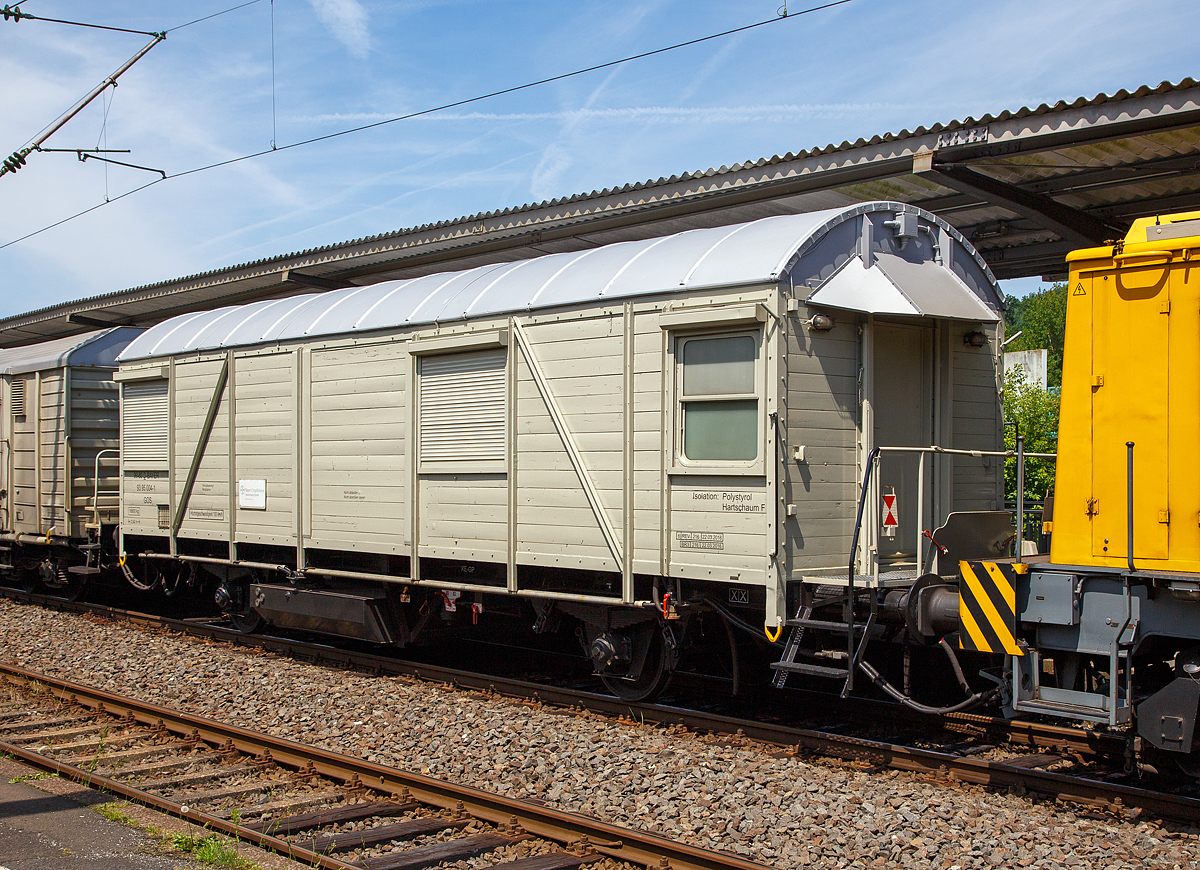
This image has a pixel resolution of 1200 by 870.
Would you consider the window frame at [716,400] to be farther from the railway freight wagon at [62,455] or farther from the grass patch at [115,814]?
the railway freight wagon at [62,455]

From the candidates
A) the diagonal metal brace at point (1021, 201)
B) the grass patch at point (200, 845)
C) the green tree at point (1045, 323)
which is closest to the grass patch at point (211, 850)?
the grass patch at point (200, 845)

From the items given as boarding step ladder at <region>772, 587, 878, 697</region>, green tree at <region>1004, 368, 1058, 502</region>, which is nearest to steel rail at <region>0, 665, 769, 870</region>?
boarding step ladder at <region>772, 587, 878, 697</region>

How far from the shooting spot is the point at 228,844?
5539mm

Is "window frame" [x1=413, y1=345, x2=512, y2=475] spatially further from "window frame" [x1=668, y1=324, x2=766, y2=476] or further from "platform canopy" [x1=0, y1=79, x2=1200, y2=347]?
"platform canopy" [x1=0, y1=79, x2=1200, y2=347]

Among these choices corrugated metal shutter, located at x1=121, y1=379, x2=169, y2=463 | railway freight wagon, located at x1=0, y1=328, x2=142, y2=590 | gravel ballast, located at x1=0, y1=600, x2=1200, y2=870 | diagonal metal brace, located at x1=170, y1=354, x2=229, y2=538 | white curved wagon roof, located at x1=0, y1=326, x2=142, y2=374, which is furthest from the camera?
white curved wagon roof, located at x1=0, y1=326, x2=142, y2=374

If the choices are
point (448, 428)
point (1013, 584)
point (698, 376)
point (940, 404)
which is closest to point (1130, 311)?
point (1013, 584)

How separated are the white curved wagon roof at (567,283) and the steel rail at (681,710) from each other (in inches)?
128

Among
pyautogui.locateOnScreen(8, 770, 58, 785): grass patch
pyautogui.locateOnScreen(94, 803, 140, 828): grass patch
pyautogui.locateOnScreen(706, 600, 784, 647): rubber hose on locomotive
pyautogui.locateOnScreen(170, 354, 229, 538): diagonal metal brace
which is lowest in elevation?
pyautogui.locateOnScreen(8, 770, 58, 785): grass patch

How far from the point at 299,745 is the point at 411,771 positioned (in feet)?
2.96

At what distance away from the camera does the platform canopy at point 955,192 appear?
8930 mm

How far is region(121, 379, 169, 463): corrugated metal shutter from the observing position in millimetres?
13281

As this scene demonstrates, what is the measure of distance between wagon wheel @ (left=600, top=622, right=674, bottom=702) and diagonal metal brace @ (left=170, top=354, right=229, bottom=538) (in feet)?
21.0

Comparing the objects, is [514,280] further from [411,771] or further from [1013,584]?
[1013,584]

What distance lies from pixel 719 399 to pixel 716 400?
3cm
